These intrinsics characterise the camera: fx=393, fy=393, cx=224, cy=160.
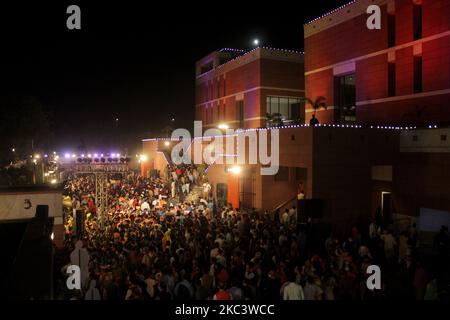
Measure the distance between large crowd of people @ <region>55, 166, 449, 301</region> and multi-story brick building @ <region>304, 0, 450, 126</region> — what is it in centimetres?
769

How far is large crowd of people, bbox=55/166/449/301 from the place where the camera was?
8.41 meters

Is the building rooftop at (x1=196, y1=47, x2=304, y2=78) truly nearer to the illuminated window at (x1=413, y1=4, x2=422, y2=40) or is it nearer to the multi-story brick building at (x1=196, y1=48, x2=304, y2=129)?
the multi-story brick building at (x1=196, y1=48, x2=304, y2=129)

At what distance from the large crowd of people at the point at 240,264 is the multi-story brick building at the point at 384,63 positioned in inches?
303

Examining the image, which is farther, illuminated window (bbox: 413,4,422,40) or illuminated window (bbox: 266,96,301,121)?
illuminated window (bbox: 266,96,301,121)

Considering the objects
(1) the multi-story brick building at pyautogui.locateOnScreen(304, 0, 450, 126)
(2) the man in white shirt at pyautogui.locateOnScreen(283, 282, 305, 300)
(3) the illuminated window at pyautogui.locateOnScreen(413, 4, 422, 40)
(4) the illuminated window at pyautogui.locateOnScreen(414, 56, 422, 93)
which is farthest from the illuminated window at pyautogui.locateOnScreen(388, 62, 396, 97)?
(2) the man in white shirt at pyautogui.locateOnScreen(283, 282, 305, 300)

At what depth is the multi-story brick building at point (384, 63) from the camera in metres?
18.8

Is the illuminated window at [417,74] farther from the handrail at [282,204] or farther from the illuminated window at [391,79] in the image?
the handrail at [282,204]

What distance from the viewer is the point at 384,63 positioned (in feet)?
70.0

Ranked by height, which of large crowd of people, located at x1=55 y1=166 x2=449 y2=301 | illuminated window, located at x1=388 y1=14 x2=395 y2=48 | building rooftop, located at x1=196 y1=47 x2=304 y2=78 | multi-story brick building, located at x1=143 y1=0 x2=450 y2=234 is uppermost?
building rooftop, located at x1=196 y1=47 x2=304 y2=78

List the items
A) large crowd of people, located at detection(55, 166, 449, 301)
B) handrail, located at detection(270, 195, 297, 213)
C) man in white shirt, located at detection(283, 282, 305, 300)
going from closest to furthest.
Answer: man in white shirt, located at detection(283, 282, 305, 300), large crowd of people, located at detection(55, 166, 449, 301), handrail, located at detection(270, 195, 297, 213)
